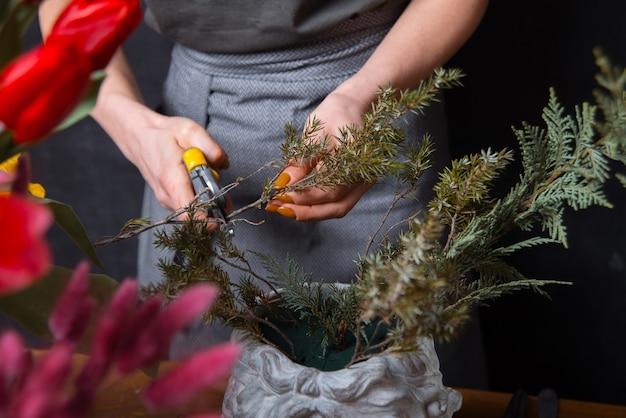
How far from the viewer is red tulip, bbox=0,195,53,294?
0.14 m

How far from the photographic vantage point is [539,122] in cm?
103

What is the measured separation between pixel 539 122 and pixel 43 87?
923mm

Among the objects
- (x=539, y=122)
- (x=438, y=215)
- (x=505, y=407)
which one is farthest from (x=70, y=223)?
(x=539, y=122)

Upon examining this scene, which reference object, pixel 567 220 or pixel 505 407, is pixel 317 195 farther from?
pixel 567 220

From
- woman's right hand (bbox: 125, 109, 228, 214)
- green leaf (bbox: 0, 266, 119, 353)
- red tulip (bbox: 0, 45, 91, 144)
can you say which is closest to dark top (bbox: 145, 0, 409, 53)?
woman's right hand (bbox: 125, 109, 228, 214)

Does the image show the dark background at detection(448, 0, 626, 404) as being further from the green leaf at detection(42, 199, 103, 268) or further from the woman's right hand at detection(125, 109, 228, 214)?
the green leaf at detection(42, 199, 103, 268)

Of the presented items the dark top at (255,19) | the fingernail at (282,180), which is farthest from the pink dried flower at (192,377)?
the dark top at (255,19)

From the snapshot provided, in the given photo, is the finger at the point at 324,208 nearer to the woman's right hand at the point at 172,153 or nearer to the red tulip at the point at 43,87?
the woman's right hand at the point at 172,153

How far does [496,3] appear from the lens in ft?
3.28

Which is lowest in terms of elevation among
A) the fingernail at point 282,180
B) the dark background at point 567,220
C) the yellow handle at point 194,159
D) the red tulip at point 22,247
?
the dark background at point 567,220

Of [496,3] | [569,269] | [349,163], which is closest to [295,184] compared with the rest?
[349,163]

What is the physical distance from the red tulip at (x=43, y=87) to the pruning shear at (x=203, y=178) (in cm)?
32

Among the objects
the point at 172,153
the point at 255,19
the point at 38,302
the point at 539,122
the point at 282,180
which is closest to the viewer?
the point at 38,302

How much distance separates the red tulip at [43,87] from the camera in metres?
0.19
